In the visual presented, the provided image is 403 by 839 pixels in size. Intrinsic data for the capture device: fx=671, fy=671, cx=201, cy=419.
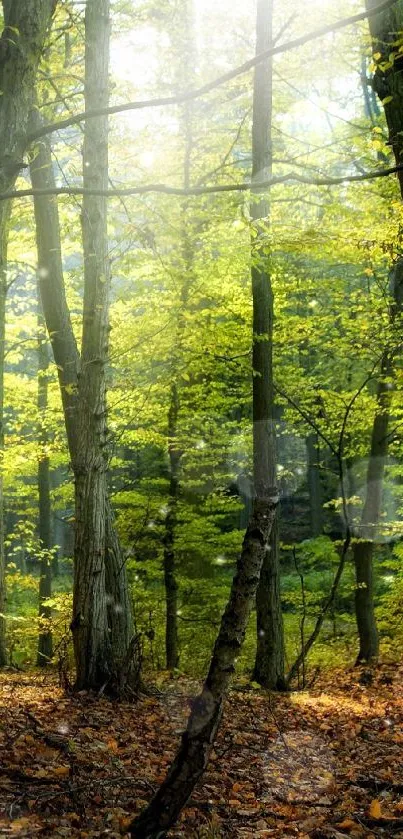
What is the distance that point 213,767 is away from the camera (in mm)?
5734

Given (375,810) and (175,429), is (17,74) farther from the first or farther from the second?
(175,429)

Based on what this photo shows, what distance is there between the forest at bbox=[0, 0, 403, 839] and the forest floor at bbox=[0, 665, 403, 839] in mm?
29

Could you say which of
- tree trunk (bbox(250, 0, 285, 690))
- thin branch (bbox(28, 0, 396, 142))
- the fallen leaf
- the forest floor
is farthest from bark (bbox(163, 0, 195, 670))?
thin branch (bbox(28, 0, 396, 142))

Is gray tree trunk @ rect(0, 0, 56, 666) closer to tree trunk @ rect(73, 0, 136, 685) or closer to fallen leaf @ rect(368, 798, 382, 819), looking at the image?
tree trunk @ rect(73, 0, 136, 685)

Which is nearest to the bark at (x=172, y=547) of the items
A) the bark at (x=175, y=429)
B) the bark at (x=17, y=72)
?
the bark at (x=175, y=429)

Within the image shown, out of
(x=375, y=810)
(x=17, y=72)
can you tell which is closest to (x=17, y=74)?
(x=17, y=72)

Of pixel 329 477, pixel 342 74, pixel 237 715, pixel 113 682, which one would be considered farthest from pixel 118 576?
pixel 329 477

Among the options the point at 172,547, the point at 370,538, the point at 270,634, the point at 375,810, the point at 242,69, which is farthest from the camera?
the point at 172,547

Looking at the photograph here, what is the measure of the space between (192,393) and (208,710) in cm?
977

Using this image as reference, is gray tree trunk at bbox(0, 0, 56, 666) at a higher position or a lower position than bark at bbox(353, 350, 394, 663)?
higher

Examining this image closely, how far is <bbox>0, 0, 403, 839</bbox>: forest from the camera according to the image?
4.43m

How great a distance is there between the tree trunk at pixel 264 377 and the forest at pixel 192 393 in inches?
1.6

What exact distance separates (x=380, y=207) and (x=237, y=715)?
279 inches

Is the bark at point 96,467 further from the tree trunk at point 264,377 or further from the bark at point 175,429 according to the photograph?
the bark at point 175,429
